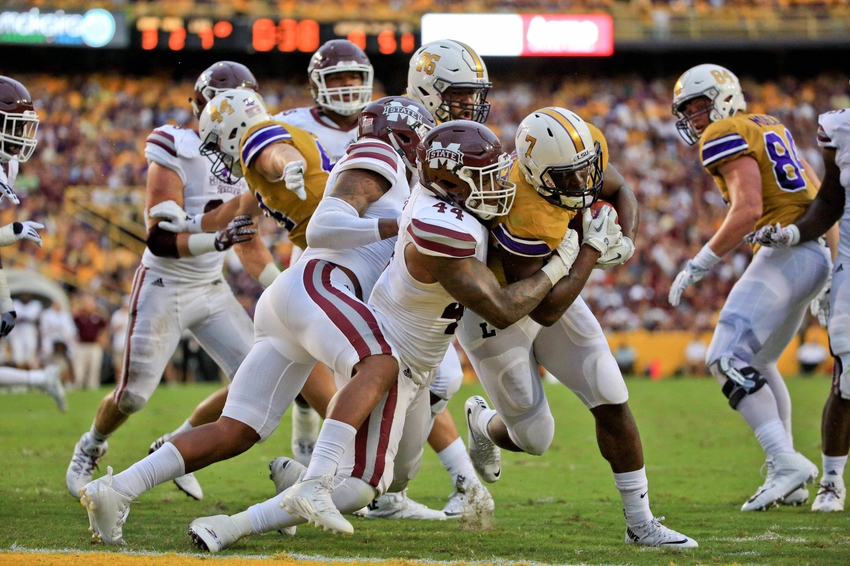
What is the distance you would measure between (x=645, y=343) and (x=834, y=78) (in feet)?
32.4

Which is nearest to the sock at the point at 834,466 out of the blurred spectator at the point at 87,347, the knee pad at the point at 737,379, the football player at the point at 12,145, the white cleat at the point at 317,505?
the knee pad at the point at 737,379

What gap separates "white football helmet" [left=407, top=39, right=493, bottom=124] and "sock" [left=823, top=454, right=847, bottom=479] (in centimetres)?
250

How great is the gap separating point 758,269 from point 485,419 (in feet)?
6.37

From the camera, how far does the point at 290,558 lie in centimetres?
349

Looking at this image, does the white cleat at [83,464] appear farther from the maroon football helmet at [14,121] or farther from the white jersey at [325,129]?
the white jersey at [325,129]

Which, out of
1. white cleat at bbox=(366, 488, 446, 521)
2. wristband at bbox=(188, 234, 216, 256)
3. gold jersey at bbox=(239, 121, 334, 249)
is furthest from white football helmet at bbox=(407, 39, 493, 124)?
white cleat at bbox=(366, 488, 446, 521)

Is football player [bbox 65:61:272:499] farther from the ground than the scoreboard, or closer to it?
closer to it

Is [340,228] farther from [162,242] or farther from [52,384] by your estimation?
[52,384]

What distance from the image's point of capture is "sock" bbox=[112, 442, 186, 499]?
3.71m

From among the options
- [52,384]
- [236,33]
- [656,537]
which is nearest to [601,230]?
[656,537]

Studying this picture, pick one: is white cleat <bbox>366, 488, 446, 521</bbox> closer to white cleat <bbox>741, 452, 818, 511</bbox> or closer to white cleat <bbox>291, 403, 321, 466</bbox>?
white cleat <bbox>291, 403, 321, 466</bbox>

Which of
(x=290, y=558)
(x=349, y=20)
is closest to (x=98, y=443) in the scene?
(x=290, y=558)

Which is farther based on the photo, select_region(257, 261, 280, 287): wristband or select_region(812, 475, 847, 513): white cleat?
select_region(257, 261, 280, 287): wristband

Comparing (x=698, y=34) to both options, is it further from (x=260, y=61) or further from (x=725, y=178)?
(x=725, y=178)
